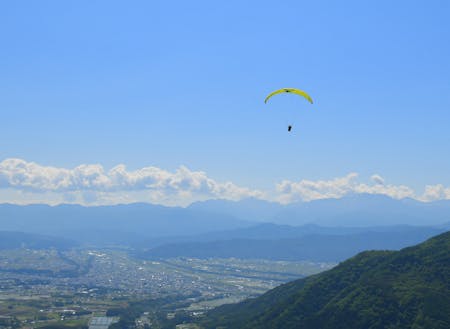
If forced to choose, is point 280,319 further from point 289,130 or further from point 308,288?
point 289,130

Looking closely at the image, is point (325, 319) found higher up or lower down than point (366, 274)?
lower down

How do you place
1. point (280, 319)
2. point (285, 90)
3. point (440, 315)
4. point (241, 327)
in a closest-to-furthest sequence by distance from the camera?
1. point (285, 90)
2. point (440, 315)
3. point (280, 319)
4. point (241, 327)

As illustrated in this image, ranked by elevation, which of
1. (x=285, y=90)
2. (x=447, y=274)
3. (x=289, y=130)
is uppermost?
(x=285, y=90)

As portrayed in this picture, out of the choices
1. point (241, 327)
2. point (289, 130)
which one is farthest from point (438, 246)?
point (289, 130)

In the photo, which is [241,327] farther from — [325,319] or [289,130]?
[289,130]

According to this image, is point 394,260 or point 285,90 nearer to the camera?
point 285,90

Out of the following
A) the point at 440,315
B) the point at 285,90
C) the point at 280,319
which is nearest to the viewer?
the point at 285,90
